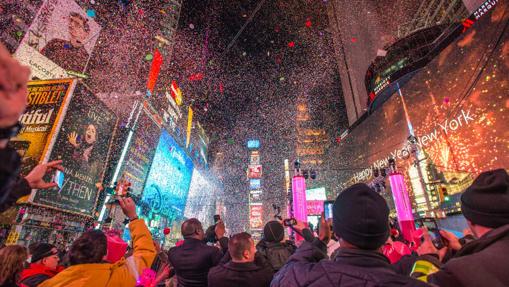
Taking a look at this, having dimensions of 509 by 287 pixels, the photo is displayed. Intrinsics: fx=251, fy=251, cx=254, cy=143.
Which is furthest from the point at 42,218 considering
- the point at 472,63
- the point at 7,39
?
the point at 472,63

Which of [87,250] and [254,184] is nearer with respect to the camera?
[87,250]

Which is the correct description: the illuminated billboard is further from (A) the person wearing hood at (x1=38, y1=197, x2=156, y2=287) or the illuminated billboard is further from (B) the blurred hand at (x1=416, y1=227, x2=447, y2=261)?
(B) the blurred hand at (x1=416, y1=227, x2=447, y2=261)

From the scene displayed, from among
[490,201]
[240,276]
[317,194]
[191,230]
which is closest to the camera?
[490,201]

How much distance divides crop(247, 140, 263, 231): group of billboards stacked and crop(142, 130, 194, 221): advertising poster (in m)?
12.4

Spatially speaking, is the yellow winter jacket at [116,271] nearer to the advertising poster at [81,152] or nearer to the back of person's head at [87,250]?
the back of person's head at [87,250]

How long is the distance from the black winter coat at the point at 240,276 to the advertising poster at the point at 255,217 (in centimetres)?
4537

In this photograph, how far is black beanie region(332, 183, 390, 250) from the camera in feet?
5.47

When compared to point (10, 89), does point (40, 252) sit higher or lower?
lower

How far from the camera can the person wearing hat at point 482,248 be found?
1583 mm

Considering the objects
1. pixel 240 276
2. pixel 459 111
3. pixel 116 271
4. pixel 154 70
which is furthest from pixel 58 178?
pixel 154 70

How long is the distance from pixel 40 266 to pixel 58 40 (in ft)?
66.9

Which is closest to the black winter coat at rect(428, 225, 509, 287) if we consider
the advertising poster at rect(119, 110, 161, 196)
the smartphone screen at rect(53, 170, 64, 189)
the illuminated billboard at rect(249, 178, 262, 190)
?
the smartphone screen at rect(53, 170, 64, 189)

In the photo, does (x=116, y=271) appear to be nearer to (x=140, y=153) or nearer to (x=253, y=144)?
(x=140, y=153)

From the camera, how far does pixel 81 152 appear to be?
1794cm
